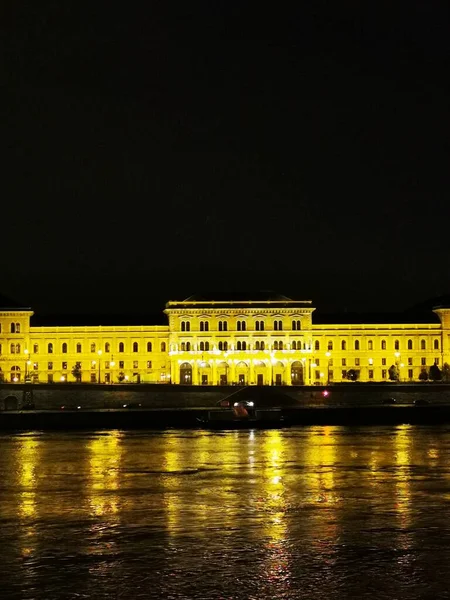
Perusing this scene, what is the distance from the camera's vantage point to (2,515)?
2227cm

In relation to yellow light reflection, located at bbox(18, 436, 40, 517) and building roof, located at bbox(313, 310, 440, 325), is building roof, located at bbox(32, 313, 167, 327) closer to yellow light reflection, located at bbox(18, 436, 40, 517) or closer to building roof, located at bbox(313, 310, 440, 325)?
building roof, located at bbox(313, 310, 440, 325)

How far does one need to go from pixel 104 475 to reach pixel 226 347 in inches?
3651

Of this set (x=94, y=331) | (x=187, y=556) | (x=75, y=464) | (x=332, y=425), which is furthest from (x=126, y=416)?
(x=94, y=331)

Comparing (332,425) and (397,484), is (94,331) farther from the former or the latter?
(397,484)

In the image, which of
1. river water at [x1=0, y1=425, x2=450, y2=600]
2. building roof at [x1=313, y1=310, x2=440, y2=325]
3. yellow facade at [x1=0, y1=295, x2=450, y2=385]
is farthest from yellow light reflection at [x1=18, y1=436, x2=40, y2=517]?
building roof at [x1=313, y1=310, x2=440, y2=325]

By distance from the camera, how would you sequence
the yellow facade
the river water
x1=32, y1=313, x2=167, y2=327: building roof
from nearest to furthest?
1. the river water
2. the yellow facade
3. x1=32, y1=313, x2=167, y2=327: building roof

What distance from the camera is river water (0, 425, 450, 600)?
49.9 feet

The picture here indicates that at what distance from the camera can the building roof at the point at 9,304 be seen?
4737 inches

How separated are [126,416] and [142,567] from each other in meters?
48.4

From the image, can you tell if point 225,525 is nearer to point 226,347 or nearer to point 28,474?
point 28,474

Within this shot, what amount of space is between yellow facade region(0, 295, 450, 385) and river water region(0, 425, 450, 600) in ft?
265

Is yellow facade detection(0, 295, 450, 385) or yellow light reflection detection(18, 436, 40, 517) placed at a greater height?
yellow facade detection(0, 295, 450, 385)

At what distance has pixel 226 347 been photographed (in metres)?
123

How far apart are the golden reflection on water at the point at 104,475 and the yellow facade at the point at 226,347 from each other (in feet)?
232
